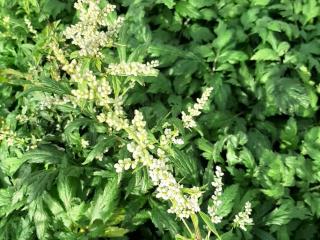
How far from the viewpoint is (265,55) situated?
445 centimetres

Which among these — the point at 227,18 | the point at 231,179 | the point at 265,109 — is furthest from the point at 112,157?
the point at 227,18

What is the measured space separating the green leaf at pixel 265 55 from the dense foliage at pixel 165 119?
1cm

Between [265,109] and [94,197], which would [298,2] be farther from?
[94,197]

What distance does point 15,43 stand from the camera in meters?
4.57

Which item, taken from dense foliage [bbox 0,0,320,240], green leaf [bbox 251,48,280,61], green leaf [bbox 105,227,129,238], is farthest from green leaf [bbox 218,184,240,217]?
green leaf [bbox 251,48,280,61]

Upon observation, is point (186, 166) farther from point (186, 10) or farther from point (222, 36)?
point (186, 10)

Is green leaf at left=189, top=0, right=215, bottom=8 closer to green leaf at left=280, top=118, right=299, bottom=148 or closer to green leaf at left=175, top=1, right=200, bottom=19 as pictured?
green leaf at left=175, top=1, right=200, bottom=19

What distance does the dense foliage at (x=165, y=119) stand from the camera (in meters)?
3.30

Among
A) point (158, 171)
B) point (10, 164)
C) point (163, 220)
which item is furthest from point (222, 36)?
point (158, 171)

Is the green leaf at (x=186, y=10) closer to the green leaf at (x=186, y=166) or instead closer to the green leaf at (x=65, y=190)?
the green leaf at (x=186, y=166)

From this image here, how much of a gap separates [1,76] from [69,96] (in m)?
0.50

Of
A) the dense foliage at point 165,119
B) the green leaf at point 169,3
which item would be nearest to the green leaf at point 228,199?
the dense foliage at point 165,119

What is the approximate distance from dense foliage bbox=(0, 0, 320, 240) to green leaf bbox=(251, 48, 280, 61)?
1 cm

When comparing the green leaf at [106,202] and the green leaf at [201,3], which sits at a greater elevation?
the green leaf at [201,3]
